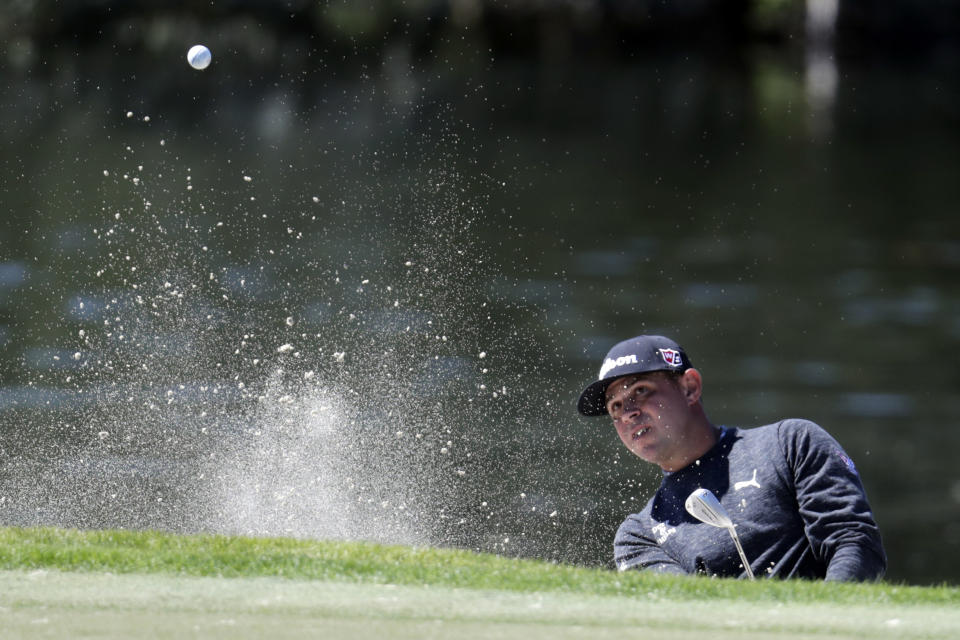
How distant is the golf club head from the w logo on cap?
78cm

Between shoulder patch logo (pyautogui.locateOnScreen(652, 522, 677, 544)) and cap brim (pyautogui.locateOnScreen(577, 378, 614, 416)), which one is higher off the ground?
cap brim (pyautogui.locateOnScreen(577, 378, 614, 416))

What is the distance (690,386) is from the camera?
5.79 metres

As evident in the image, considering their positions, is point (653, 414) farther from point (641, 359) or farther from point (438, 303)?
point (438, 303)

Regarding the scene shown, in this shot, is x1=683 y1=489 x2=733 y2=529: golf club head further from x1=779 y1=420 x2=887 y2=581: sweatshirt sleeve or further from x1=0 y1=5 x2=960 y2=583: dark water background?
x1=0 y1=5 x2=960 y2=583: dark water background

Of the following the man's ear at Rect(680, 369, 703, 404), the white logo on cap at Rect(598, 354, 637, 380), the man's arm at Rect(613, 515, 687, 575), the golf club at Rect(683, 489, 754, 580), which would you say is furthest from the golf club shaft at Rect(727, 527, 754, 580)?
the white logo on cap at Rect(598, 354, 637, 380)

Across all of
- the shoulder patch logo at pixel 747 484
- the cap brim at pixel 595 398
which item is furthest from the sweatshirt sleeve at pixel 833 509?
the cap brim at pixel 595 398

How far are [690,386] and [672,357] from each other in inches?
5.5

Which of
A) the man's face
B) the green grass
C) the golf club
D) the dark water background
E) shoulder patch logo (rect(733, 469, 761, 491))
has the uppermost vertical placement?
the dark water background

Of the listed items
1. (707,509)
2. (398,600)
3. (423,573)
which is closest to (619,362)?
(707,509)

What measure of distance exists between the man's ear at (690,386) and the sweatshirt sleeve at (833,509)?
52 cm

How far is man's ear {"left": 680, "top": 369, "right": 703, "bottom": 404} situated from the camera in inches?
227

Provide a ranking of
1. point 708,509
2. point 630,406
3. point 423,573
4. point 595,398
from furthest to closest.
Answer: point 595,398 < point 630,406 < point 708,509 < point 423,573

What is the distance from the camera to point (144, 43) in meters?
54.4

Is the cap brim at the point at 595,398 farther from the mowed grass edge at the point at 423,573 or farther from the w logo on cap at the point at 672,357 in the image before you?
the mowed grass edge at the point at 423,573
